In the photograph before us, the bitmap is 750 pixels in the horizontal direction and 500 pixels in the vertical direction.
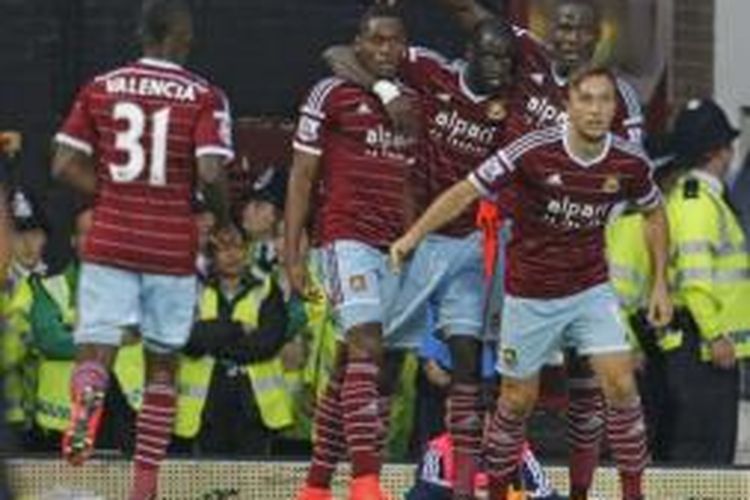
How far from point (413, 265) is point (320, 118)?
30.2 inches

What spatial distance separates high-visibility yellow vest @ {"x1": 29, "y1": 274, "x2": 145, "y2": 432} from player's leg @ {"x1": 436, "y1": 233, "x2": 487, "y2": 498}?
199cm

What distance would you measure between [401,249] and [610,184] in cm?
87

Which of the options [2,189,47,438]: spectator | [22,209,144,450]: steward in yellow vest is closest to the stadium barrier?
[2,189,47,438]: spectator

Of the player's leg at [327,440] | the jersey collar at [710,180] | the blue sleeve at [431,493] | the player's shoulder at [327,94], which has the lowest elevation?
the blue sleeve at [431,493]

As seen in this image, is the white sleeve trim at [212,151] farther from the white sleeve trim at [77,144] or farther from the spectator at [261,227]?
the spectator at [261,227]

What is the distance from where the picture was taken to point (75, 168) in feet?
40.7

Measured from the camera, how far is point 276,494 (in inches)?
534

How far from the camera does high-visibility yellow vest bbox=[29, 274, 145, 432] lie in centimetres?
1407

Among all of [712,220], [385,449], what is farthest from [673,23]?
[385,449]

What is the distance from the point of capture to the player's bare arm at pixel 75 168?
12.3 metres

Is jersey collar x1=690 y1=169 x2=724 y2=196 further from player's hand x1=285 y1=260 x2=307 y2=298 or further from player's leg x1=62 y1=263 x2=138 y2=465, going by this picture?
player's leg x1=62 y1=263 x2=138 y2=465

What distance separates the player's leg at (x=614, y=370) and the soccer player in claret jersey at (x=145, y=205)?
1595mm

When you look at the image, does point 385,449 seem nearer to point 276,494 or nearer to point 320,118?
point 276,494

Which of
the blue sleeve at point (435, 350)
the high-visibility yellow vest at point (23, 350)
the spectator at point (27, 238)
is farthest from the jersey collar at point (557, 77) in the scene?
the spectator at point (27, 238)
